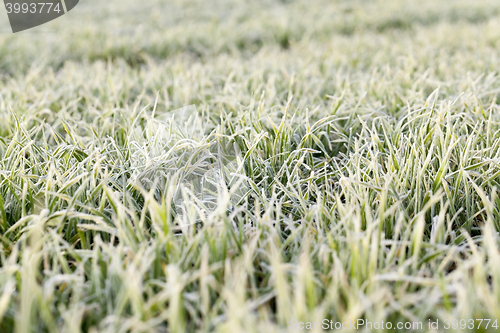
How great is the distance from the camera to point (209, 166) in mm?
1401

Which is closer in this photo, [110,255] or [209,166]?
[110,255]

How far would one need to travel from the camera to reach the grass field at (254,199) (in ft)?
2.50

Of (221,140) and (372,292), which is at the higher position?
(221,140)

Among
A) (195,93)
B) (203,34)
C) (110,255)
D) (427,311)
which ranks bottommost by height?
(427,311)

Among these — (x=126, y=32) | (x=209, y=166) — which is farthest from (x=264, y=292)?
(x=126, y=32)

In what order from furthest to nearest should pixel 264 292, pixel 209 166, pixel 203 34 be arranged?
pixel 203 34 < pixel 209 166 < pixel 264 292

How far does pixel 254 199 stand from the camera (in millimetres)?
1308

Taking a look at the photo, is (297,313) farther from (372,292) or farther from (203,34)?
(203,34)

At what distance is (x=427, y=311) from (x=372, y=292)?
0.36ft

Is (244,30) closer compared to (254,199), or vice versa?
(254,199)

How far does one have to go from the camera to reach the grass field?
76 centimetres

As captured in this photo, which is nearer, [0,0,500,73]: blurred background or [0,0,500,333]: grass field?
[0,0,500,333]: grass field

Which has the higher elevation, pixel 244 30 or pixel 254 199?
pixel 244 30

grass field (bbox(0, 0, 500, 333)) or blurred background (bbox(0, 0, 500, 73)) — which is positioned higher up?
blurred background (bbox(0, 0, 500, 73))
